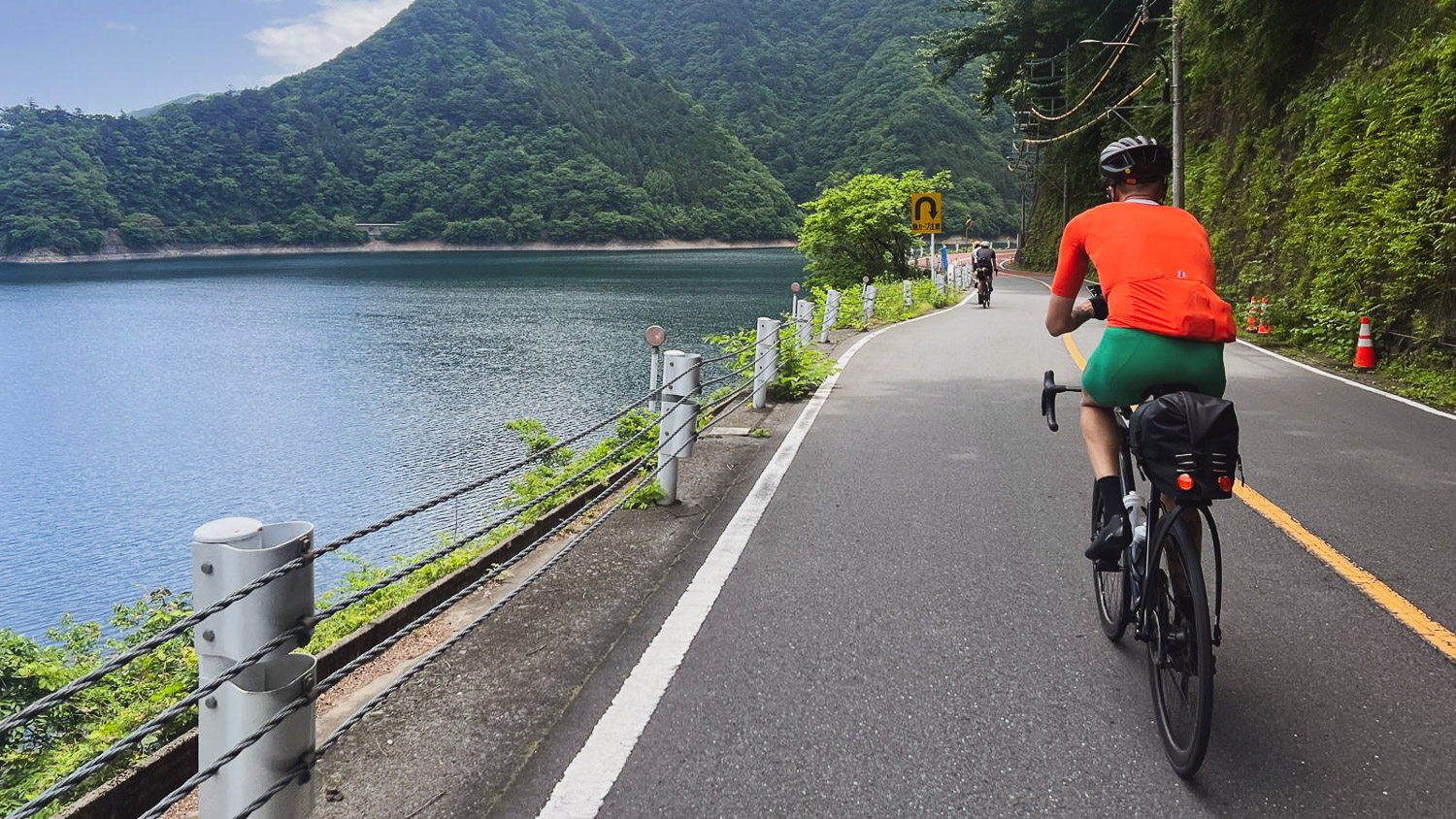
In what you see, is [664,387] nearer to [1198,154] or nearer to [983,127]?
[1198,154]

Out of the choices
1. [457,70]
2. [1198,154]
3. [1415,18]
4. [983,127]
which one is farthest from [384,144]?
[1415,18]

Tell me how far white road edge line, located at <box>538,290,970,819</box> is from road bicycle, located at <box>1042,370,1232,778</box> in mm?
1628

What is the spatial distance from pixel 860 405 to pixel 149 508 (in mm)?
13609

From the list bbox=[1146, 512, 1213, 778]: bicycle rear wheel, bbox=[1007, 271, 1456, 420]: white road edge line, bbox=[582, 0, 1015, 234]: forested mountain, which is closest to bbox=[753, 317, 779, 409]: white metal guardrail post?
bbox=[1007, 271, 1456, 420]: white road edge line

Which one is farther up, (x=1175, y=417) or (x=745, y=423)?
(x=1175, y=417)

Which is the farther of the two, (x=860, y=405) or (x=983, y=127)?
(x=983, y=127)

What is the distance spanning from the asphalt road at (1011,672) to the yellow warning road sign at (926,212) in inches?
828

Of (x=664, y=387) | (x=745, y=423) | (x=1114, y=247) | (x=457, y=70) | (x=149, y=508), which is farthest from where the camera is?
(x=457, y=70)

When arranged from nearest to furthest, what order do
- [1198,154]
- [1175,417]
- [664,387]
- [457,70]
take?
[1175,417]
[664,387]
[1198,154]
[457,70]

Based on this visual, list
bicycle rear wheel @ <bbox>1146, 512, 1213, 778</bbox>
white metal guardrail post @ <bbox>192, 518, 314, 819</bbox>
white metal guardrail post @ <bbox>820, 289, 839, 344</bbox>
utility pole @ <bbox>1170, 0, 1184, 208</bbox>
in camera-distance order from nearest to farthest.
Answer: white metal guardrail post @ <bbox>192, 518, 314, 819</bbox> < bicycle rear wheel @ <bbox>1146, 512, 1213, 778</bbox> < white metal guardrail post @ <bbox>820, 289, 839, 344</bbox> < utility pole @ <bbox>1170, 0, 1184, 208</bbox>

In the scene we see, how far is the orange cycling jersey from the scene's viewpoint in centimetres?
293

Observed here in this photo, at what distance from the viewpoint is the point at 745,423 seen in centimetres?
902

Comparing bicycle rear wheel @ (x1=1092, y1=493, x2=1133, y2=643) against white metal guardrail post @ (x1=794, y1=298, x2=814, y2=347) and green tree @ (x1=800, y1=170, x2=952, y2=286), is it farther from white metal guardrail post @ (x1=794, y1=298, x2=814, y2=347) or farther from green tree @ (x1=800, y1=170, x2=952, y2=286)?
green tree @ (x1=800, y1=170, x2=952, y2=286)

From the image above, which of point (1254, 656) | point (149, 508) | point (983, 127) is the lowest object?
point (149, 508)
